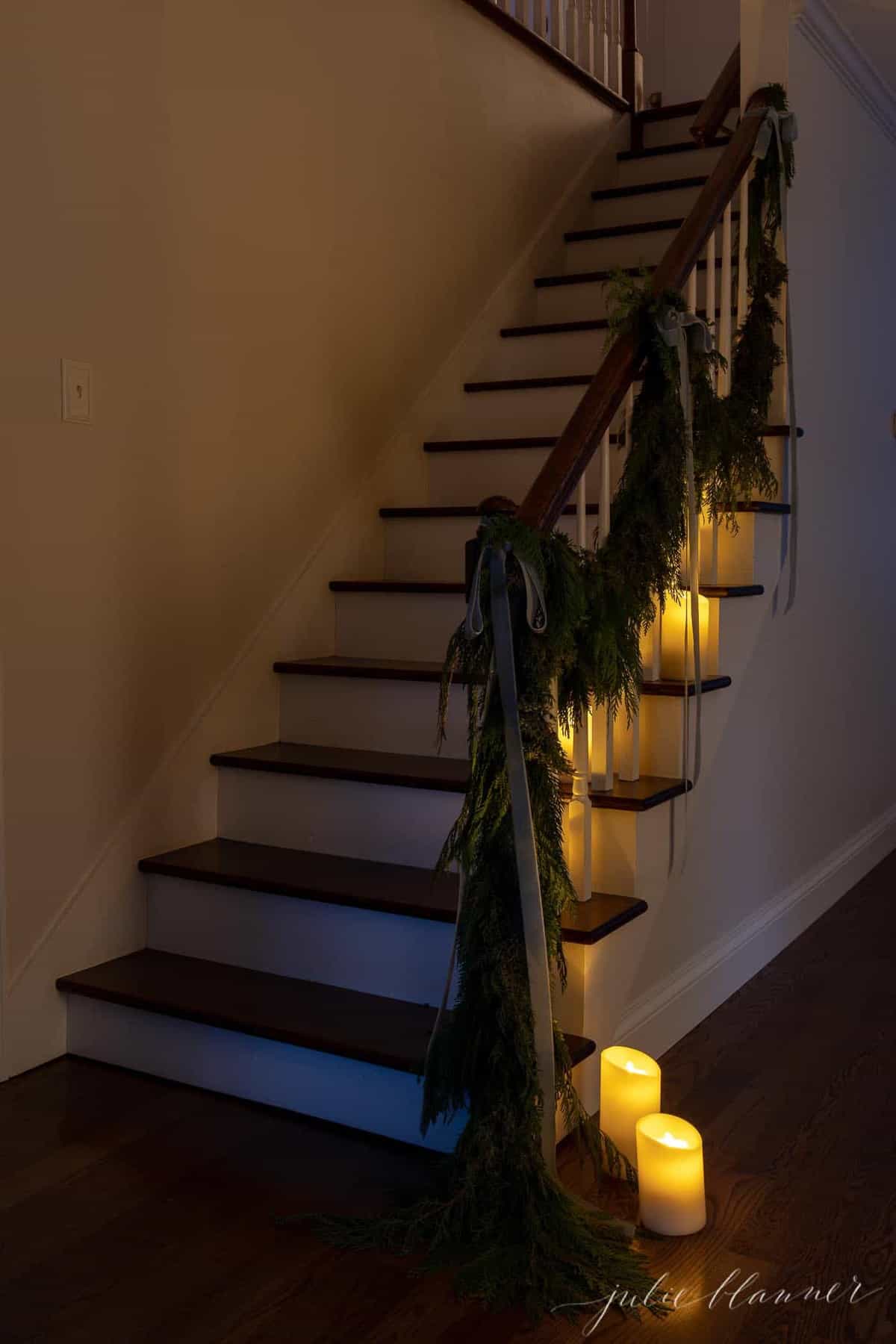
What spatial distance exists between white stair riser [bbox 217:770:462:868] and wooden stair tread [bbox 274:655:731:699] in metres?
0.30

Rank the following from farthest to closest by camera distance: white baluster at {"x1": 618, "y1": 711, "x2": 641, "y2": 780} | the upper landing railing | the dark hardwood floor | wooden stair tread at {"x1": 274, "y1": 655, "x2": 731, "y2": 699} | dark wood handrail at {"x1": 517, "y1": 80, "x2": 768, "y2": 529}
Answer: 1. the upper landing railing
2. wooden stair tread at {"x1": 274, "y1": 655, "x2": 731, "y2": 699}
3. white baluster at {"x1": 618, "y1": 711, "x2": 641, "y2": 780}
4. dark wood handrail at {"x1": 517, "y1": 80, "x2": 768, "y2": 529}
5. the dark hardwood floor

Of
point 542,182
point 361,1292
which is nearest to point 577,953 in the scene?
point 361,1292

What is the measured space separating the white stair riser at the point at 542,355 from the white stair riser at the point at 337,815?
70.0 inches

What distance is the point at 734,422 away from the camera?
2.92 meters

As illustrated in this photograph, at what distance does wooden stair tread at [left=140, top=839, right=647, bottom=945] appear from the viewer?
94.7 inches

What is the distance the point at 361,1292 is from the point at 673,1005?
1.12 metres

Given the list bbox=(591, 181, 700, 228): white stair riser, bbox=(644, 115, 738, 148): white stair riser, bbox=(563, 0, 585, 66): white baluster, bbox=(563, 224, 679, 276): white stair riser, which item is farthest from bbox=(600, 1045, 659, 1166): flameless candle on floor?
bbox=(644, 115, 738, 148): white stair riser

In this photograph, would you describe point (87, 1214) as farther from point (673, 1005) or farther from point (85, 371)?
point (85, 371)

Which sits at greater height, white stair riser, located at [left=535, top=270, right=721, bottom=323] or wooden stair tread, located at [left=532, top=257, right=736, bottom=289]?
wooden stair tread, located at [left=532, top=257, right=736, bottom=289]

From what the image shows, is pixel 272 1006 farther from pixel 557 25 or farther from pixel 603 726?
pixel 557 25

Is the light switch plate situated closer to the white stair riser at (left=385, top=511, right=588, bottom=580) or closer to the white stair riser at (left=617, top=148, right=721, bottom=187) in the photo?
the white stair riser at (left=385, top=511, right=588, bottom=580)

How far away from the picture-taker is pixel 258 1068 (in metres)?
2.46
